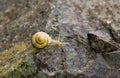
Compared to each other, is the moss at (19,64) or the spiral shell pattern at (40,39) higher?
the spiral shell pattern at (40,39)

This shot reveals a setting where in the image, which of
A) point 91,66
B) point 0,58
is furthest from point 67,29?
point 0,58

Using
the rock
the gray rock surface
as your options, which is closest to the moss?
the gray rock surface

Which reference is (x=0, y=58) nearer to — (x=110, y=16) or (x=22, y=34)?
(x=22, y=34)

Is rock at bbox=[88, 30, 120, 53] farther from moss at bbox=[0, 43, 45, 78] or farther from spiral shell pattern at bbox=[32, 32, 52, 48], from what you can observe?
moss at bbox=[0, 43, 45, 78]

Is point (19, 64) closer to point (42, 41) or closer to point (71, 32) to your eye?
point (42, 41)

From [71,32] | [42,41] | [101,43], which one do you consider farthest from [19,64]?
[101,43]

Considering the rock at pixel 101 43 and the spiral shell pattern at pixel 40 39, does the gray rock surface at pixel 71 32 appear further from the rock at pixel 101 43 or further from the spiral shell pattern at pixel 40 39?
the spiral shell pattern at pixel 40 39

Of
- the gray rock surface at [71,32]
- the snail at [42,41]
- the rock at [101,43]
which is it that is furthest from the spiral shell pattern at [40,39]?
the rock at [101,43]
